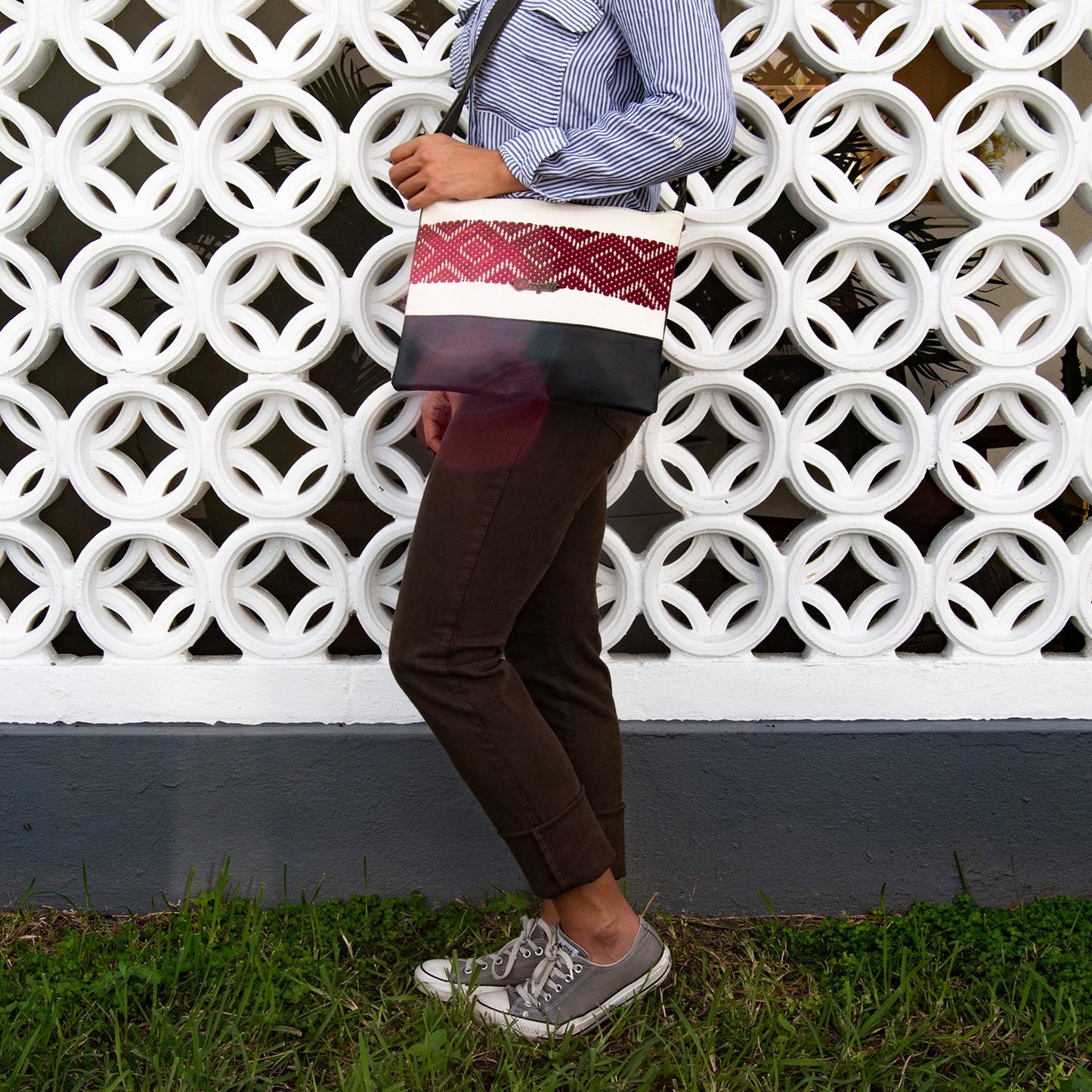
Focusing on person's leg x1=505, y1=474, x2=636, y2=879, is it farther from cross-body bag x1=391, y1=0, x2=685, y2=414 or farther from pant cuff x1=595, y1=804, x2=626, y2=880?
cross-body bag x1=391, y1=0, x2=685, y2=414

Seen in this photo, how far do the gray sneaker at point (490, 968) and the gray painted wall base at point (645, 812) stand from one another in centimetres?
30

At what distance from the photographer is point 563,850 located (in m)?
1.59

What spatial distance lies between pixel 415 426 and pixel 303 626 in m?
0.50

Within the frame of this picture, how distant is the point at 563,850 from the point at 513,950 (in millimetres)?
309

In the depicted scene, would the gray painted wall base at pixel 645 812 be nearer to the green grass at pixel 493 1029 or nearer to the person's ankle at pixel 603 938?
the green grass at pixel 493 1029

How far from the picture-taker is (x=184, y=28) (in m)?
1.95

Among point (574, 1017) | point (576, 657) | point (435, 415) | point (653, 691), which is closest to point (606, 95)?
point (435, 415)

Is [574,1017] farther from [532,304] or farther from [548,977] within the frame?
[532,304]

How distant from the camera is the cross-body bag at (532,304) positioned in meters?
1.42

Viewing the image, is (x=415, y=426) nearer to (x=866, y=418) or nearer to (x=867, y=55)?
(x=866, y=418)

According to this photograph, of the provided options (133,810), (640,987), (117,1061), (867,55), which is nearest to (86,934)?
(133,810)

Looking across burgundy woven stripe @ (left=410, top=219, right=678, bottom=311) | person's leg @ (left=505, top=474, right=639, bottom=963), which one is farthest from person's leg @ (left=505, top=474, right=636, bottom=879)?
burgundy woven stripe @ (left=410, top=219, right=678, bottom=311)

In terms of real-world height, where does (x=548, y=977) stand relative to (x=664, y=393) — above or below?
below

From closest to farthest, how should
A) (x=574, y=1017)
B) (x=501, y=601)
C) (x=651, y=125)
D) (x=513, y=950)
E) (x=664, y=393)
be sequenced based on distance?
1. (x=651, y=125)
2. (x=501, y=601)
3. (x=574, y=1017)
4. (x=513, y=950)
5. (x=664, y=393)
